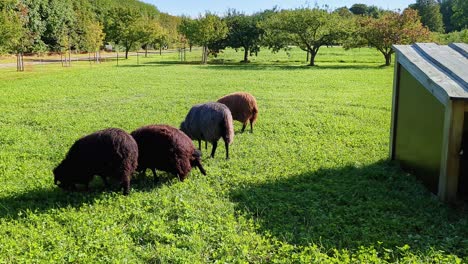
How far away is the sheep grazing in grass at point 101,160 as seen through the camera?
629 centimetres

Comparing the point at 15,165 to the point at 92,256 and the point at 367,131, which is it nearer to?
the point at 92,256

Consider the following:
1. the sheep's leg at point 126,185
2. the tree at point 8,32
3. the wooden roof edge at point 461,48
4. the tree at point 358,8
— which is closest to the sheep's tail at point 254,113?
the wooden roof edge at point 461,48

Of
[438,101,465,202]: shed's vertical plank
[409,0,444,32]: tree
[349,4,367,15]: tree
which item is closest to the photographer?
[438,101,465,202]: shed's vertical plank

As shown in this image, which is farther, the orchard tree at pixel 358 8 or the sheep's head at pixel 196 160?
the orchard tree at pixel 358 8

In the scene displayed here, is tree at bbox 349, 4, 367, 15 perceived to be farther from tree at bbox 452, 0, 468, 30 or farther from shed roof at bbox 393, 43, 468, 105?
shed roof at bbox 393, 43, 468, 105

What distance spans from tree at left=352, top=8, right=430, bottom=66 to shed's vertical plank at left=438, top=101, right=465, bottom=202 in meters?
31.8

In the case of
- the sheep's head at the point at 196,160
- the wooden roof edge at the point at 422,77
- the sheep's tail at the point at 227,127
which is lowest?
the sheep's head at the point at 196,160

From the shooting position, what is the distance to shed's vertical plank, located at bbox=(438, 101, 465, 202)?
5.80 m

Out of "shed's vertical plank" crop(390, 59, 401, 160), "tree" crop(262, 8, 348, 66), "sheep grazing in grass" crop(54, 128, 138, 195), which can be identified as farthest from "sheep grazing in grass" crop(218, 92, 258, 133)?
"tree" crop(262, 8, 348, 66)

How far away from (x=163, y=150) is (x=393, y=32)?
34.2m

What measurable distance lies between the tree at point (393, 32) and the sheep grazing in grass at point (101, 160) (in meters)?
33.2

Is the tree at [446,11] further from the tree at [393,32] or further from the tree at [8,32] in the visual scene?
the tree at [8,32]

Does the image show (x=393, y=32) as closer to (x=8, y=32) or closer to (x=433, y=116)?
(x=8, y=32)

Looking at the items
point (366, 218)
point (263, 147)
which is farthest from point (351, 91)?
point (366, 218)
